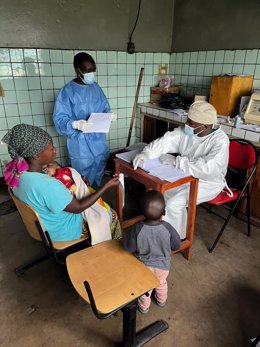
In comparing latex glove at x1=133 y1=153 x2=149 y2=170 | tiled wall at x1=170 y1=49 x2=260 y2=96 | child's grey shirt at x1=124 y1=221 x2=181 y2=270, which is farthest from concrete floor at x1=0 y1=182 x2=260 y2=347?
tiled wall at x1=170 y1=49 x2=260 y2=96

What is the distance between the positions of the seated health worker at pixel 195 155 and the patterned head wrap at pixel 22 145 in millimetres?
723

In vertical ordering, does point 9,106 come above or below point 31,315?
above

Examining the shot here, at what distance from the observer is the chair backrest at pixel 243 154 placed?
83.7 inches

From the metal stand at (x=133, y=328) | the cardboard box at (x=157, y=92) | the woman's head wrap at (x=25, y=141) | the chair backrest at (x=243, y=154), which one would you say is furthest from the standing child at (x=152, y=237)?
the cardboard box at (x=157, y=92)

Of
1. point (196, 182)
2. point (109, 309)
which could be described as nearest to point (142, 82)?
point (196, 182)

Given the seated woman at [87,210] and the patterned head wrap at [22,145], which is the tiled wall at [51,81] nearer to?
the seated woman at [87,210]

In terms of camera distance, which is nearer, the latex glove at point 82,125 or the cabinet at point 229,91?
the latex glove at point 82,125

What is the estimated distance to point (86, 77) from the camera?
96.2 inches

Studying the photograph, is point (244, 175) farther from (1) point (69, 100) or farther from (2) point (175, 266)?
(1) point (69, 100)

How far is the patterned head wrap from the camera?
1.34 meters

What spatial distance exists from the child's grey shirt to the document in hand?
53.7 inches

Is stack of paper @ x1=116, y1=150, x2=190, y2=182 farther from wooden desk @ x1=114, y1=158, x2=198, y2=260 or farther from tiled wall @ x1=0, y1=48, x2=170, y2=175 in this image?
tiled wall @ x1=0, y1=48, x2=170, y2=175

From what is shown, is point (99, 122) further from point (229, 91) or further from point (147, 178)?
point (229, 91)

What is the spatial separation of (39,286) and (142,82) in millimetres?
2879
